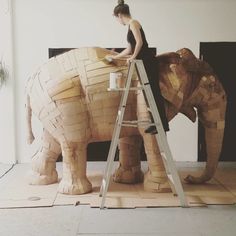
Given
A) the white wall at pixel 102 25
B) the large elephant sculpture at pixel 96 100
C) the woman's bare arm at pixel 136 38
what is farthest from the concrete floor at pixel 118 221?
the white wall at pixel 102 25

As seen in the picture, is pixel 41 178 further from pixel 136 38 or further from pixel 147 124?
pixel 136 38

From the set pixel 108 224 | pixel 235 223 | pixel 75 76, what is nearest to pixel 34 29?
pixel 75 76

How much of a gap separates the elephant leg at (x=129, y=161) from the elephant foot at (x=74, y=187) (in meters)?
0.43

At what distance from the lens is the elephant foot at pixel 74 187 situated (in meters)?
3.09

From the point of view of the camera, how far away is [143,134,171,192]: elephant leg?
10.2ft

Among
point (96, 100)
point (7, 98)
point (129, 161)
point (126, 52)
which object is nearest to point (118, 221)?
point (96, 100)

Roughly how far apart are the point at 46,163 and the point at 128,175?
642 mm

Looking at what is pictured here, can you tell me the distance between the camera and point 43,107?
3.12 m

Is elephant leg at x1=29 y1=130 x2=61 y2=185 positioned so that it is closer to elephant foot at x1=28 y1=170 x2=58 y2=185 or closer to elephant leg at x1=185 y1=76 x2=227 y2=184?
elephant foot at x1=28 y1=170 x2=58 y2=185

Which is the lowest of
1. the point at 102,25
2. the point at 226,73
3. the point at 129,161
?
the point at 129,161

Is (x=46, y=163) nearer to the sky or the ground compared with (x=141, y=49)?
nearer to the ground

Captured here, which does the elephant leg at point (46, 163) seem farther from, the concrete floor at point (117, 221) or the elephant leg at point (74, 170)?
the concrete floor at point (117, 221)

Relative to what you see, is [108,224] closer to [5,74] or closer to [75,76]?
[75,76]

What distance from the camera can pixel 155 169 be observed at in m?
3.12
